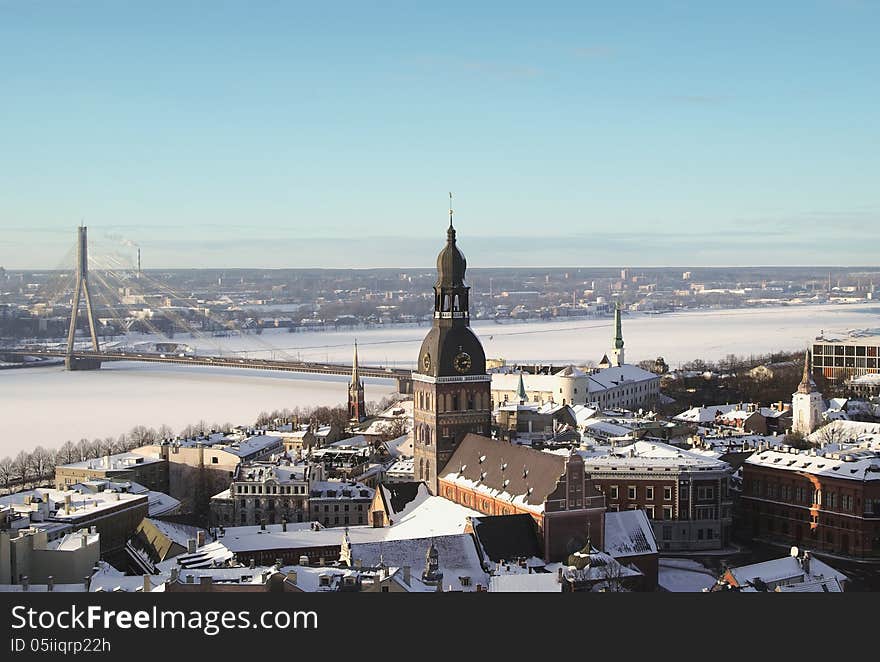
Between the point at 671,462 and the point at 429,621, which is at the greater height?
the point at 429,621

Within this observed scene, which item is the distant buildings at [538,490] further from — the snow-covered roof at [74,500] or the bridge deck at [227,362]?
the bridge deck at [227,362]

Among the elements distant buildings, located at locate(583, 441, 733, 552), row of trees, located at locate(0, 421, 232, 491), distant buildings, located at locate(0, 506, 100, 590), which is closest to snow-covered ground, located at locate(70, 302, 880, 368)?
row of trees, located at locate(0, 421, 232, 491)

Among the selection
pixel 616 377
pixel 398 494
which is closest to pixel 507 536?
pixel 398 494

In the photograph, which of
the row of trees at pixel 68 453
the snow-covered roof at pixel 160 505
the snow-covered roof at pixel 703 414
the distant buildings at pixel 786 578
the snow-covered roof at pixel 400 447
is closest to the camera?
the distant buildings at pixel 786 578

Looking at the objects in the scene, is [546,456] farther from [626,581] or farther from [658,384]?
[658,384]

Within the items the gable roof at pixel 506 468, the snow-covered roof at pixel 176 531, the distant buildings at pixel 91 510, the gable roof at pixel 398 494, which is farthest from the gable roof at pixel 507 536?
the distant buildings at pixel 91 510

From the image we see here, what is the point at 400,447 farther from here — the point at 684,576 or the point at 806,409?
the point at 684,576

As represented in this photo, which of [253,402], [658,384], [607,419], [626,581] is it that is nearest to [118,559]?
[626,581]
